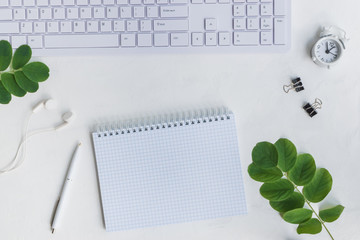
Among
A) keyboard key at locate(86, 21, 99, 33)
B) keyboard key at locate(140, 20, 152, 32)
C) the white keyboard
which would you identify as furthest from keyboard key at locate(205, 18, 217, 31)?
keyboard key at locate(86, 21, 99, 33)

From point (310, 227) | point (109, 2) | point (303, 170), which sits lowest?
point (310, 227)

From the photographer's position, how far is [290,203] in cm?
71

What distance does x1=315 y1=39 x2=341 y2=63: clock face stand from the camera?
730 millimetres

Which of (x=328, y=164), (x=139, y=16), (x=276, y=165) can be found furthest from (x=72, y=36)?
(x=328, y=164)

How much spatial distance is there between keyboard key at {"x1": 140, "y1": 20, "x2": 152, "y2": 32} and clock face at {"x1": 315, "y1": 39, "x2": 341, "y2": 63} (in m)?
0.33

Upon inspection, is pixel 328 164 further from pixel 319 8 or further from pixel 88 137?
pixel 88 137

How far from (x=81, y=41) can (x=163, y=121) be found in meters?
0.23

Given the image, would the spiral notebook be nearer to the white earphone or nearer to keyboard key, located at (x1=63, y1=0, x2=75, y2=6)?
the white earphone

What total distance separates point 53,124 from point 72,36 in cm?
18

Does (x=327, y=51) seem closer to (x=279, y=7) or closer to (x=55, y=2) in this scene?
(x=279, y=7)

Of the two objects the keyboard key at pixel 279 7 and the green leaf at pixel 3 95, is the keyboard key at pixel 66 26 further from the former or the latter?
the keyboard key at pixel 279 7

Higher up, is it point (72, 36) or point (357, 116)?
point (72, 36)

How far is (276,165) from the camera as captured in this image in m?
0.69

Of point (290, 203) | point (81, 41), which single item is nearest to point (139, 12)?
point (81, 41)
